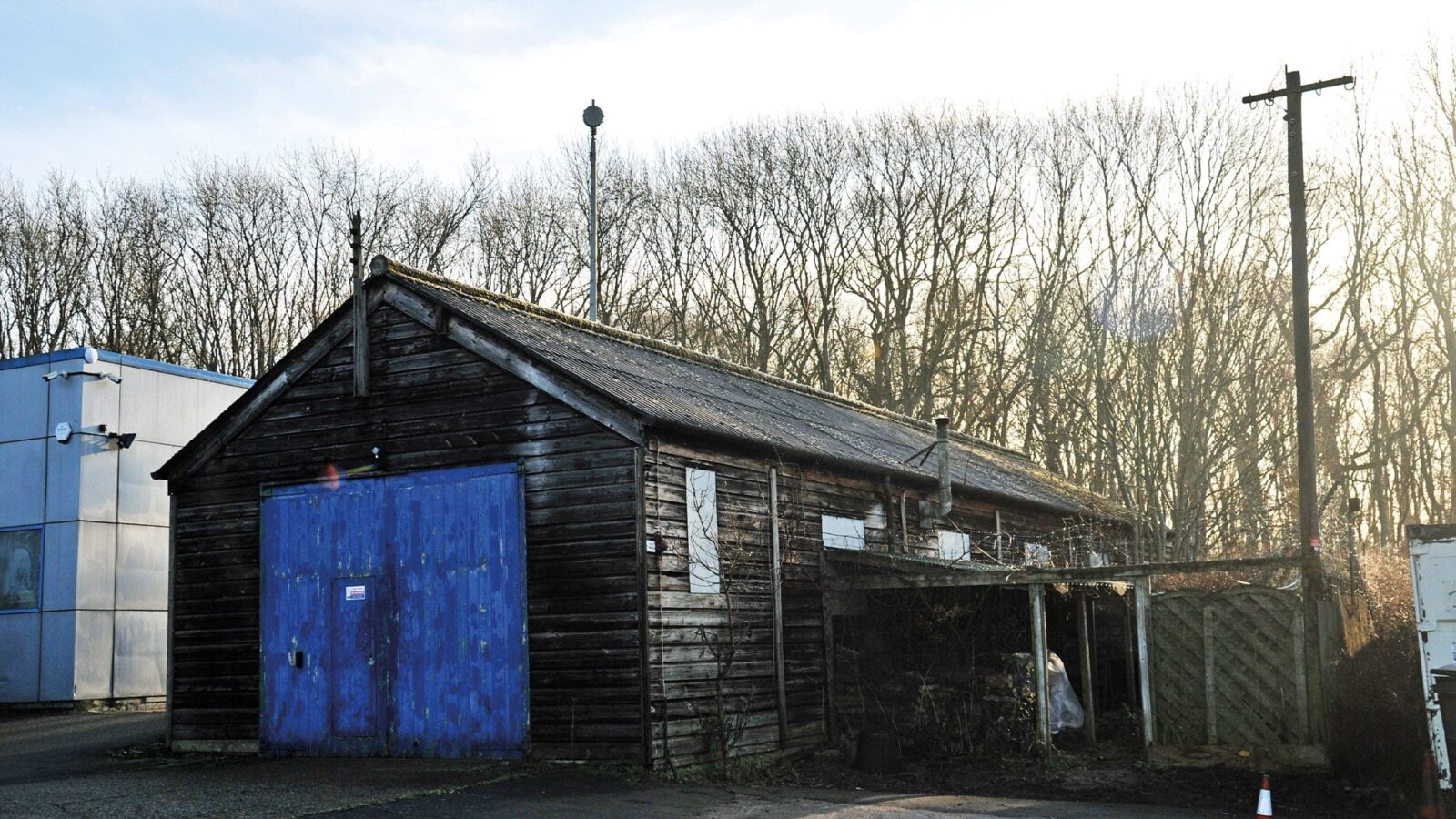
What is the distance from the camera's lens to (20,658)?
22484mm

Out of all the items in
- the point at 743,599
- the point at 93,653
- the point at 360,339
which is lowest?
the point at 93,653

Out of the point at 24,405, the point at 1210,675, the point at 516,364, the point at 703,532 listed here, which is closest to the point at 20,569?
the point at 24,405

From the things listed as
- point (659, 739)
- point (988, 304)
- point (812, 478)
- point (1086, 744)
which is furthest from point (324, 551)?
point (988, 304)

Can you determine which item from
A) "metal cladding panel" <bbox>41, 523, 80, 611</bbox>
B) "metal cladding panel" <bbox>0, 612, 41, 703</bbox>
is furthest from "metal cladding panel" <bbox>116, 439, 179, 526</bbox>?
"metal cladding panel" <bbox>0, 612, 41, 703</bbox>

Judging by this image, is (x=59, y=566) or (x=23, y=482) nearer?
(x=59, y=566)

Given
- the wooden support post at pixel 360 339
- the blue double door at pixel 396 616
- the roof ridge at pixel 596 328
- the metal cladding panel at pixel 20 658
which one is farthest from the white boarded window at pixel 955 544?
the metal cladding panel at pixel 20 658

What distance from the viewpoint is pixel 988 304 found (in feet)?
127

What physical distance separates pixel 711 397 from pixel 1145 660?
6692 mm

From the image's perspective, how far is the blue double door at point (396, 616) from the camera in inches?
579

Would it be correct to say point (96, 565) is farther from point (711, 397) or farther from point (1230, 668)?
point (1230, 668)

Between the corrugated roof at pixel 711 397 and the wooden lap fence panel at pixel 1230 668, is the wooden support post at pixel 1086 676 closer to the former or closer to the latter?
the wooden lap fence panel at pixel 1230 668

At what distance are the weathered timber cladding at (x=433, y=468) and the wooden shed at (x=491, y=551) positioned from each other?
0.03 m

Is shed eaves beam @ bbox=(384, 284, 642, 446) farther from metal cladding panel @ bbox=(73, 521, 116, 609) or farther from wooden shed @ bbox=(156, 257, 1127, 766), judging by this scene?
metal cladding panel @ bbox=(73, 521, 116, 609)

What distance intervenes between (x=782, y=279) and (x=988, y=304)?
659 cm
